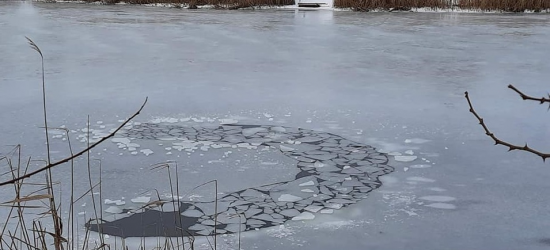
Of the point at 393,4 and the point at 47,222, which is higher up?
the point at 393,4

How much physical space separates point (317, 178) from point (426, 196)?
462mm

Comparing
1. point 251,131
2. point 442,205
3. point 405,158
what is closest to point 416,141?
point 405,158

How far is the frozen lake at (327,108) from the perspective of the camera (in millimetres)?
2598

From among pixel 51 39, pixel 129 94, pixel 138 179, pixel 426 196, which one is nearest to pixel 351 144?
pixel 426 196

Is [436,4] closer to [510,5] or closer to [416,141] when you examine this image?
[510,5]

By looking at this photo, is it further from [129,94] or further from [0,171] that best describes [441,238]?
[129,94]

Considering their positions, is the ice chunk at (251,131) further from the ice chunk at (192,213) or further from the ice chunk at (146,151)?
the ice chunk at (192,213)

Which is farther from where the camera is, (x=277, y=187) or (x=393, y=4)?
(x=393, y=4)

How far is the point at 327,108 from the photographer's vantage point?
14.8 feet

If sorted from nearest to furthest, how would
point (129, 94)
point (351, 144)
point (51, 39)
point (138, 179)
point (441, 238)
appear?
point (441, 238) → point (138, 179) → point (351, 144) → point (129, 94) → point (51, 39)

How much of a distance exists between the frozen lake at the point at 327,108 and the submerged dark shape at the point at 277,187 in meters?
0.07

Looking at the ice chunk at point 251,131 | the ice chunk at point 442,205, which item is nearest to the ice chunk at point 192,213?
the ice chunk at point 442,205

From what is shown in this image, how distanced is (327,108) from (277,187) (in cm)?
161

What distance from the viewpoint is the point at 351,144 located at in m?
3.62
